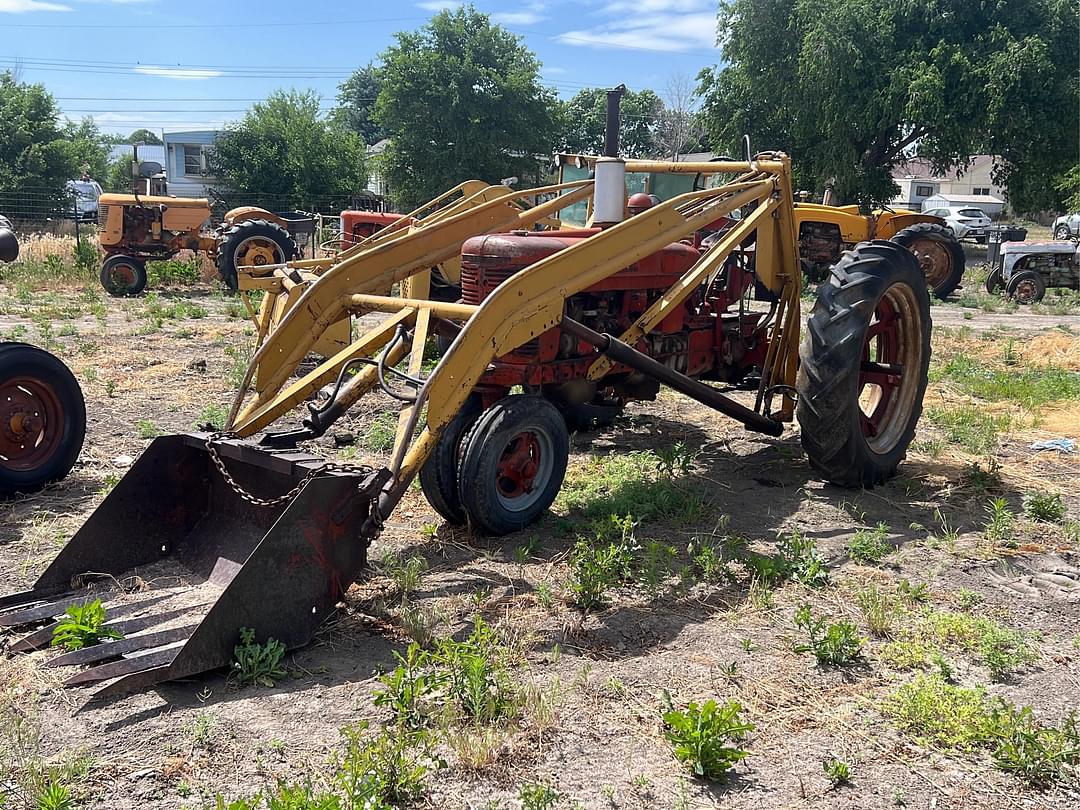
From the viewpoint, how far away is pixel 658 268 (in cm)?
612

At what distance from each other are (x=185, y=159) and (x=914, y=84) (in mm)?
34385

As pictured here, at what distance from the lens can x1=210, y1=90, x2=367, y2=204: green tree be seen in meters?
34.7

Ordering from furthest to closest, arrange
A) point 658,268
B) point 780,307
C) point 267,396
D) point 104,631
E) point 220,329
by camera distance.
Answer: point 220,329 → point 780,307 → point 658,268 → point 267,396 → point 104,631

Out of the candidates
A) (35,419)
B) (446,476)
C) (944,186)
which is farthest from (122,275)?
(944,186)

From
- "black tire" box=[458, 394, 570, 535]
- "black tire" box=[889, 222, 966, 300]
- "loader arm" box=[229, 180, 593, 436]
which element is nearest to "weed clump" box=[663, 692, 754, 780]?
"black tire" box=[458, 394, 570, 535]

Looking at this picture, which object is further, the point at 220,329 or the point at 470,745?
the point at 220,329

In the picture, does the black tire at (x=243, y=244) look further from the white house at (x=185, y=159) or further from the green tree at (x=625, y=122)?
the green tree at (x=625, y=122)

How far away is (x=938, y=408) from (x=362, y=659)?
642 centimetres

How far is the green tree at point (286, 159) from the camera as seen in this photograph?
3469 centimetres

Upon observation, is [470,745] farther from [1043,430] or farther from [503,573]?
[1043,430]

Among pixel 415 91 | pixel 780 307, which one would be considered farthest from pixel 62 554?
pixel 415 91

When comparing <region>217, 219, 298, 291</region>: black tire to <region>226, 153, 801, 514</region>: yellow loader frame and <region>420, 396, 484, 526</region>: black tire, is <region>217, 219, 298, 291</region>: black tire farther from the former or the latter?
<region>420, 396, 484, 526</region>: black tire

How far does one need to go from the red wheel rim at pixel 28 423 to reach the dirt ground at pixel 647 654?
0.82 feet

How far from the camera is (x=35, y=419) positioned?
5789mm
